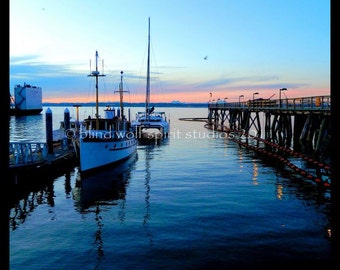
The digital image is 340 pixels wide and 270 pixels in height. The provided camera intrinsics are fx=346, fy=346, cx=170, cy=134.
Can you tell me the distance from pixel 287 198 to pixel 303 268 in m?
9.11

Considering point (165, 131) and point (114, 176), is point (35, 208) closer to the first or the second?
point (114, 176)

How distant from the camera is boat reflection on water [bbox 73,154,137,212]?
19.8m

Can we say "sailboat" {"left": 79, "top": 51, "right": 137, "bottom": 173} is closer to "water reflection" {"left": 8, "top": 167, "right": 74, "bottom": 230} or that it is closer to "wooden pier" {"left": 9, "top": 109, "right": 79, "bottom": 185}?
"water reflection" {"left": 8, "top": 167, "right": 74, "bottom": 230}

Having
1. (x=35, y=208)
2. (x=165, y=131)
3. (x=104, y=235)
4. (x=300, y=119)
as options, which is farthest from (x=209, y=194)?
(x=165, y=131)

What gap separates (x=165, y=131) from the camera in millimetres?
64188

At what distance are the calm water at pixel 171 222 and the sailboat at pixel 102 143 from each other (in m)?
1.63

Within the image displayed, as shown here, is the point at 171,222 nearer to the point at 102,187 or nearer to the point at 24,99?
the point at 102,187

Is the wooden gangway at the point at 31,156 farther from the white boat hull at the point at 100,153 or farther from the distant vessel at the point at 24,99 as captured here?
the distant vessel at the point at 24,99

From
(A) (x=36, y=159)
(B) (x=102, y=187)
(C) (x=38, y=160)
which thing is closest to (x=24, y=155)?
(C) (x=38, y=160)

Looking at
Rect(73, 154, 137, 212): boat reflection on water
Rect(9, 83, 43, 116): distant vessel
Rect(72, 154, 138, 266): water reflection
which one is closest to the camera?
Rect(72, 154, 138, 266): water reflection

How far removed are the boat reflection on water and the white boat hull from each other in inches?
27.2

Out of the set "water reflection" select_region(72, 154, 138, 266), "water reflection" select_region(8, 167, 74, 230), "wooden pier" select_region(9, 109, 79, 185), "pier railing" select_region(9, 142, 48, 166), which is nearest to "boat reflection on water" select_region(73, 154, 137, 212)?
"water reflection" select_region(72, 154, 138, 266)

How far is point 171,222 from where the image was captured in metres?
15.8

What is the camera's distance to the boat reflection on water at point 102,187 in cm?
1978
